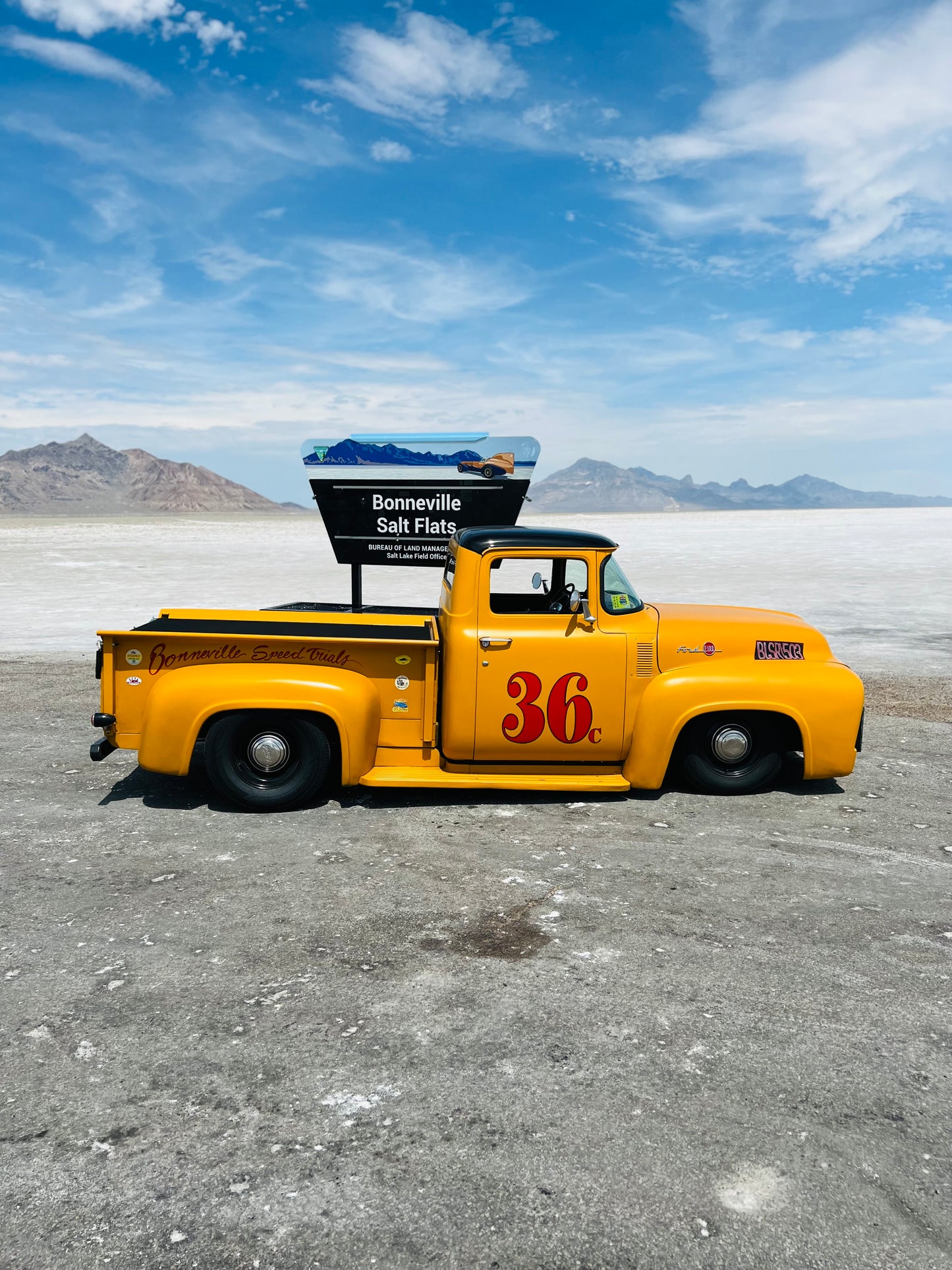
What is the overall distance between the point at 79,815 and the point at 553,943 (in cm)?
374

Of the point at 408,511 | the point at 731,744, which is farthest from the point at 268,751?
the point at 408,511

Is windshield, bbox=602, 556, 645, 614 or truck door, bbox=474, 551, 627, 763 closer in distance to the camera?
truck door, bbox=474, 551, 627, 763

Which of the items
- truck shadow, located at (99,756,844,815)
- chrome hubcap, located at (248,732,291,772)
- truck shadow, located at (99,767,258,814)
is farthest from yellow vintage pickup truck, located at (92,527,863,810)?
truck shadow, located at (99,767,258,814)

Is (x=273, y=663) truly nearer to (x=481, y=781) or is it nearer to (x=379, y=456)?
(x=481, y=781)

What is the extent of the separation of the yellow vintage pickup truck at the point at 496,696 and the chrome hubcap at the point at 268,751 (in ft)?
0.03

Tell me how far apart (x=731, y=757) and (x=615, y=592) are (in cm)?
154

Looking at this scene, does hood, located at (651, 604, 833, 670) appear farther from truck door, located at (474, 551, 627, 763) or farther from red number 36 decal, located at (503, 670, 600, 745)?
red number 36 decal, located at (503, 670, 600, 745)

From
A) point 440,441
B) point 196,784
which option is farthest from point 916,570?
point 196,784

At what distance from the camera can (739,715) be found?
6.80 metres

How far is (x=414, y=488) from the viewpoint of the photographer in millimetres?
11422

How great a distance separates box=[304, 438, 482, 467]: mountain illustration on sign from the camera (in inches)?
442

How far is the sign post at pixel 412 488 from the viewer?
36.8 ft

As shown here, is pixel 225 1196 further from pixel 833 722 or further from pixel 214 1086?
pixel 833 722

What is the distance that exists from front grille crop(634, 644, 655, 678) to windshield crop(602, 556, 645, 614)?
31 cm
